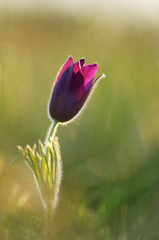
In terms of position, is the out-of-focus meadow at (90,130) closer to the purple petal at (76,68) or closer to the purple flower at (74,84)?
the purple flower at (74,84)

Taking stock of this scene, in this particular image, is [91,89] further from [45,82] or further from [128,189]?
[45,82]

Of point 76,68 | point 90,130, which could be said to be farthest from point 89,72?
point 90,130

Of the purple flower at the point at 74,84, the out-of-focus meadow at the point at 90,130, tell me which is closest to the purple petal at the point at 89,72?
the purple flower at the point at 74,84

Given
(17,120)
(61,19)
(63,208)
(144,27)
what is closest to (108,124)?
(17,120)

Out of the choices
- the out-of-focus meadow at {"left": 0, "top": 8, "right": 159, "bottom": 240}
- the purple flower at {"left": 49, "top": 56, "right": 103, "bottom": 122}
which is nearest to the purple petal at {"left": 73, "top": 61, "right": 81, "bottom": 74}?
the purple flower at {"left": 49, "top": 56, "right": 103, "bottom": 122}

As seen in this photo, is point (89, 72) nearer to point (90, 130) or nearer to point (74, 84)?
point (74, 84)
